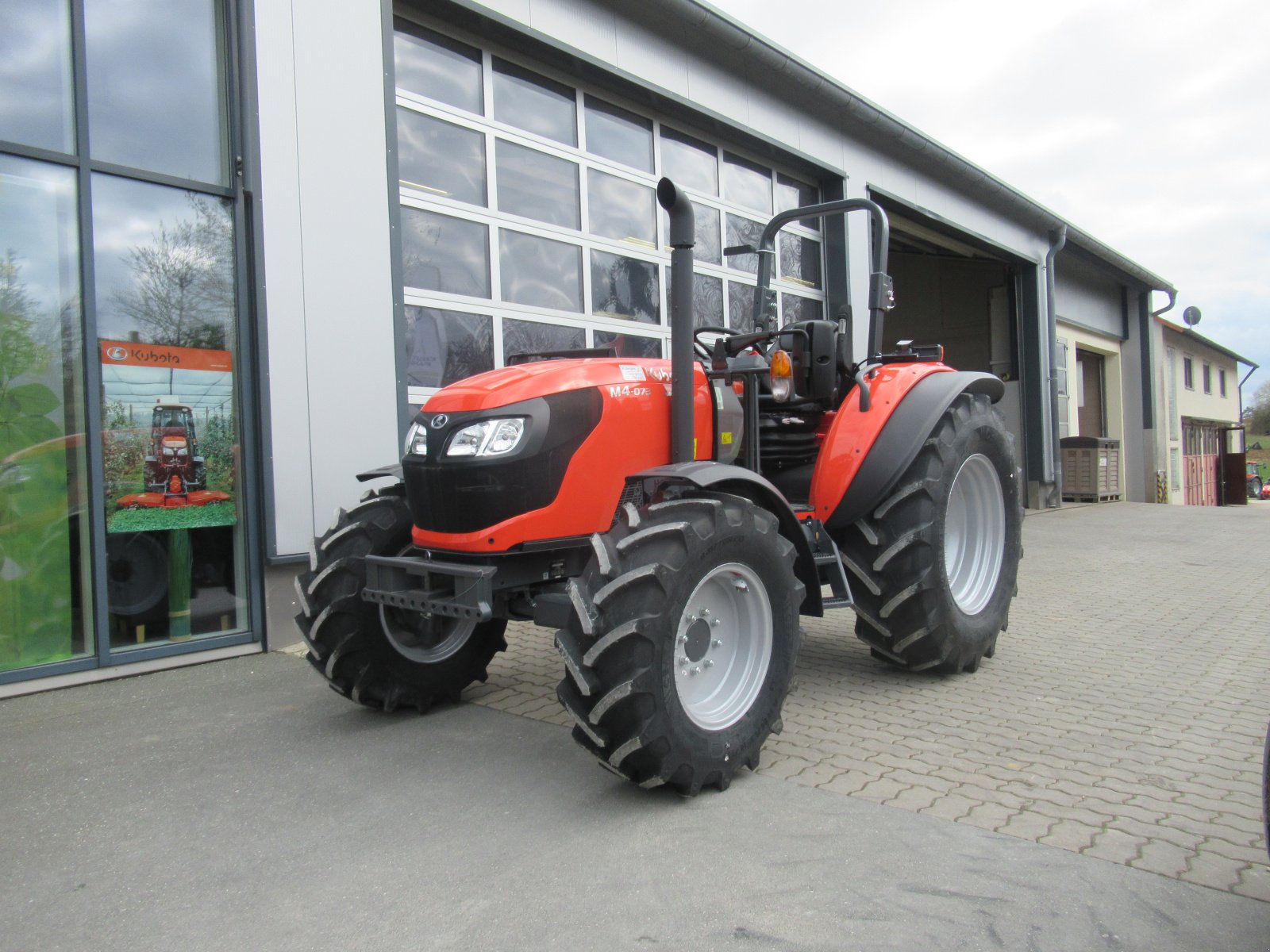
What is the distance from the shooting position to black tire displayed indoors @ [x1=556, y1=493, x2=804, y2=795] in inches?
109

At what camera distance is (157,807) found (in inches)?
124

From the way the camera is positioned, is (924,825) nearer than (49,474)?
Yes

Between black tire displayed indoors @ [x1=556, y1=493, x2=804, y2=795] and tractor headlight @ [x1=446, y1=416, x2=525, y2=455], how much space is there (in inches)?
20.0

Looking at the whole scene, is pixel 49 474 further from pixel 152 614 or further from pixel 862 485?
pixel 862 485

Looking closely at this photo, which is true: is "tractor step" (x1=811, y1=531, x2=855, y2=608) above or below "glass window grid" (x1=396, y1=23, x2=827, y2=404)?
below

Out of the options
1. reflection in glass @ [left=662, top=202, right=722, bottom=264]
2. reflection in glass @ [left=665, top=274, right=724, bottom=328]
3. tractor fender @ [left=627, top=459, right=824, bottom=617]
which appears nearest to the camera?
tractor fender @ [left=627, top=459, right=824, bottom=617]

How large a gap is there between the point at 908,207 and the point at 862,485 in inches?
355

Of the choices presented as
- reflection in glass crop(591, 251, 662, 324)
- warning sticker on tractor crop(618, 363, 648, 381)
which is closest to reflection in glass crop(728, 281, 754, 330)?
reflection in glass crop(591, 251, 662, 324)

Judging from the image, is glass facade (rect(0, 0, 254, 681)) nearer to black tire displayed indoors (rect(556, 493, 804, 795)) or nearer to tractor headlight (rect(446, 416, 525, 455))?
tractor headlight (rect(446, 416, 525, 455))

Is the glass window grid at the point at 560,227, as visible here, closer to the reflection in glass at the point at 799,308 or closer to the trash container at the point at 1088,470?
the reflection in glass at the point at 799,308

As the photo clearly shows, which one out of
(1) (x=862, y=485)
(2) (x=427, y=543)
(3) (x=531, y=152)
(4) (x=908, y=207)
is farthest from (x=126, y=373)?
(4) (x=908, y=207)

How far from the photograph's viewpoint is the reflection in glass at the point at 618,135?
801cm

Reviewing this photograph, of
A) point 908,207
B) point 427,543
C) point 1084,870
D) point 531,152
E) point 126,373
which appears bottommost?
point 1084,870

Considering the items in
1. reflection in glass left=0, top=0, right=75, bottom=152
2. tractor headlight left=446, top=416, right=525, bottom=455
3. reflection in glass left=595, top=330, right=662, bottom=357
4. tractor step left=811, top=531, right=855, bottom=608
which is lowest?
tractor step left=811, top=531, right=855, bottom=608
